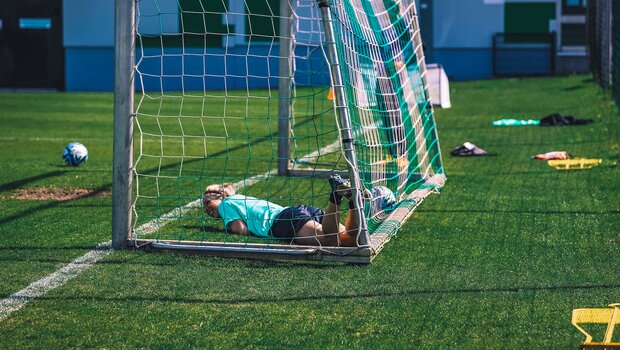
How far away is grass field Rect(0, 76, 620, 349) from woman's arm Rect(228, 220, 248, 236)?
0.74m

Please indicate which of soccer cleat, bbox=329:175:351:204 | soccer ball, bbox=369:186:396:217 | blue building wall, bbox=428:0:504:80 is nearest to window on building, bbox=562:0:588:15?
blue building wall, bbox=428:0:504:80

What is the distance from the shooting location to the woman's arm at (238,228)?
6164 mm

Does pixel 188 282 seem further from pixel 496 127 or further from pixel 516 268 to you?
Result: pixel 496 127

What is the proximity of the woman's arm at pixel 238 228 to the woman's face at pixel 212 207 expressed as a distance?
0.32 m

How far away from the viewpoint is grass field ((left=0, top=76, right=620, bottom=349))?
13.1 feet

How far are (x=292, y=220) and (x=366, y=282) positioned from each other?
3.56ft

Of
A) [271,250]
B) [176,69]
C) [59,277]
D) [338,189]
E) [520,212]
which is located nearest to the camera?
[59,277]

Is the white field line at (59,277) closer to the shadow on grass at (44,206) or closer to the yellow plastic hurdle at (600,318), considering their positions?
the shadow on grass at (44,206)

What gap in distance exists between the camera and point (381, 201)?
6.79 meters

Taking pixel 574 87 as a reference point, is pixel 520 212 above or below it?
below

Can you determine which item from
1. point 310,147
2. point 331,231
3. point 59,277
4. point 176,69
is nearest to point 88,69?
point 176,69

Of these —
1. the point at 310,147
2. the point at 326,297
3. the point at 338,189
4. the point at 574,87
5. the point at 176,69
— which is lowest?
the point at 326,297

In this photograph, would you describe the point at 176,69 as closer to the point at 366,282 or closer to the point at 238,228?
the point at 238,228

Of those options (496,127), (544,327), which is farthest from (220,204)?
(496,127)
